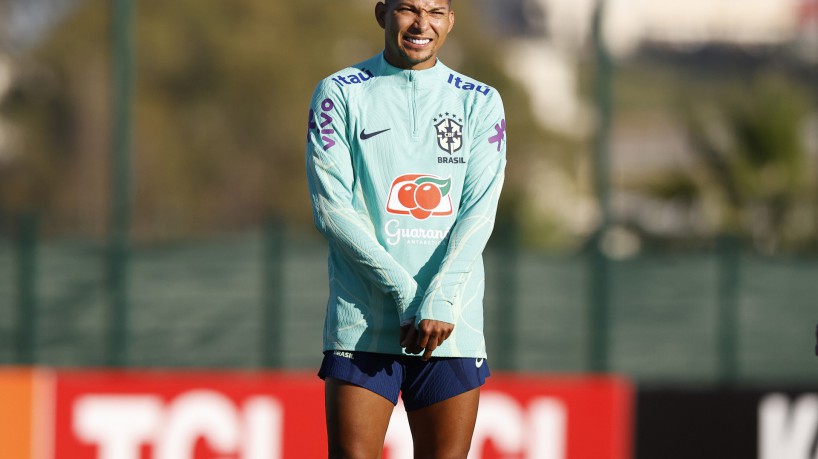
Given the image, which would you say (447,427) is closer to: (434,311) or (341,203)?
(434,311)

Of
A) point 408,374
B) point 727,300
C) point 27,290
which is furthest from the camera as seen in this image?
point 727,300

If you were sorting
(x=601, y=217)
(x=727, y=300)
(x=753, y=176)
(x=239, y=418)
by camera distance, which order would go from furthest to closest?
(x=753, y=176) < (x=727, y=300) < (x=601, y=217) < (x=239, y=418)

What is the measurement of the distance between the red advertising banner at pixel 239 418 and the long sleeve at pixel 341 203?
4251 millimetres

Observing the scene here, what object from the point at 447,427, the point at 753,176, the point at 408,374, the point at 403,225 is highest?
the point at 753,176

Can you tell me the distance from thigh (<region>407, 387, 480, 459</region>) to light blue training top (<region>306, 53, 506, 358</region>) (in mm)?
139

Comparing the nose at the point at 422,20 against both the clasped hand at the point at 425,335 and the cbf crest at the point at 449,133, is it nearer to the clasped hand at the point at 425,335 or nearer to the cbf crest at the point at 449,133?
the cbf crest at the point at 449,133

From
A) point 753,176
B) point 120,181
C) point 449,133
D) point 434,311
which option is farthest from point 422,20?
point 753,176

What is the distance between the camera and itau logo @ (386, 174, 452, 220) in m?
4.28

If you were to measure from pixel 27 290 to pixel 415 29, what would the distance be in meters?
5.22

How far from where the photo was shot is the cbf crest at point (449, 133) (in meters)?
4.33

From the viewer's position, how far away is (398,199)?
4.28 meters

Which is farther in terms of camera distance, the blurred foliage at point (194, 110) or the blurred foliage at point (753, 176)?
the blurred foliage at point (194, 110)

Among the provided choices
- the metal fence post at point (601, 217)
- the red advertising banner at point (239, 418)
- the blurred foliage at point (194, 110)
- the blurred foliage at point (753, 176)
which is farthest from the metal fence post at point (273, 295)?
the blurred foliage at point (194, 110)

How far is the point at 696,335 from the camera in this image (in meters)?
9.85
